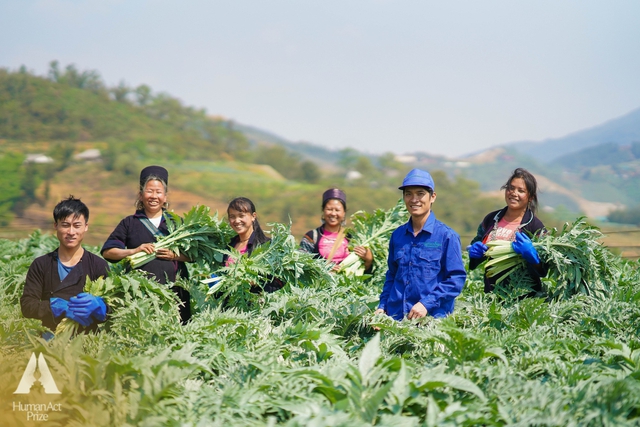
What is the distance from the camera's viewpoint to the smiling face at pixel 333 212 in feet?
22.5

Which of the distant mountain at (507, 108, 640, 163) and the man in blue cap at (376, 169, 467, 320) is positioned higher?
the distant mountain at (507, 108, 640, 163)

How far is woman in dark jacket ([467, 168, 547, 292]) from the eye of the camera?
5656 mm

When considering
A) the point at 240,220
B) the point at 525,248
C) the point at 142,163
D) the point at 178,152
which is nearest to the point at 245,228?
the point at 240,220

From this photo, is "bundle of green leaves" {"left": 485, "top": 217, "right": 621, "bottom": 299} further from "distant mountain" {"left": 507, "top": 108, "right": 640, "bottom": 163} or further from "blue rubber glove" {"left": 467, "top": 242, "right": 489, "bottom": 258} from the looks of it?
"distant mountain" {"left": 507, "top": 108, "right": 640, "bottom": 163}

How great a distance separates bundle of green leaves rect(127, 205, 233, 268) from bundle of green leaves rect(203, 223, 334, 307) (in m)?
0.12

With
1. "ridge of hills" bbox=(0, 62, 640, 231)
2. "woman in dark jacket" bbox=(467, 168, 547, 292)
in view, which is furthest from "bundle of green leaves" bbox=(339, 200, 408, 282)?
"ridge of hills" bbox=(0, 62, 640, 231)

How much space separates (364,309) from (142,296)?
1.62 metres

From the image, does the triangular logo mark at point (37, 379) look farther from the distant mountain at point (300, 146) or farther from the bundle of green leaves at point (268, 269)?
the distant mountain at point (300, 146)

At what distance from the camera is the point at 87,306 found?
444cm

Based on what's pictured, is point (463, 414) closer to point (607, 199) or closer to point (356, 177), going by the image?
point (356, 177)

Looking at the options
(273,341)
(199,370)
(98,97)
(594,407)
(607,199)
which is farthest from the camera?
(607,199)

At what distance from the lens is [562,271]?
5.46 meters

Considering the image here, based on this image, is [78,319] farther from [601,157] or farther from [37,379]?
[601,157]

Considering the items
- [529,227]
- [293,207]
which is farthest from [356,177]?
[529,227]
